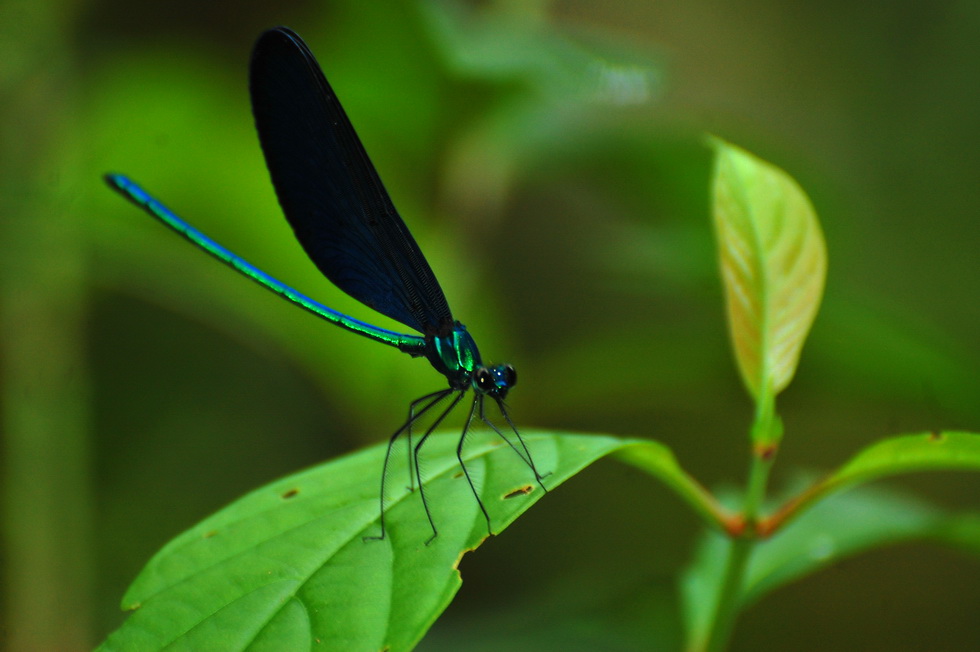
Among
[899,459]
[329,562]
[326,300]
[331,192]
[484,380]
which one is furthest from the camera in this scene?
[326,300]

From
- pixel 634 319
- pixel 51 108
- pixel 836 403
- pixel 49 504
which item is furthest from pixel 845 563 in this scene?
pixel 51 108

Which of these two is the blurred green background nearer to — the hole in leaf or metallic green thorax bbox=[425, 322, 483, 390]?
metallic green thorax bbox=[425, 322, 483, 390]

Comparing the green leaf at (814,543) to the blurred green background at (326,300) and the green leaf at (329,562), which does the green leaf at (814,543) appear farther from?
A: the green leaf at (329,562)

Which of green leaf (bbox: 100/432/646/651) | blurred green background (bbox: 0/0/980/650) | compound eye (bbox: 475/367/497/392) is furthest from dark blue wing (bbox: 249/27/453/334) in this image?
green leaf (bbox: 100/432/646/651)

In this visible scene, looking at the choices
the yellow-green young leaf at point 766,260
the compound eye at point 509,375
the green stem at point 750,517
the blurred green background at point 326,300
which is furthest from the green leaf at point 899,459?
the blurred green background at point 326,300

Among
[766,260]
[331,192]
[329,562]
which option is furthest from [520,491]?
[331,192]

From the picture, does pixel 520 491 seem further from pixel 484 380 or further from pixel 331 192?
pixel 331 192

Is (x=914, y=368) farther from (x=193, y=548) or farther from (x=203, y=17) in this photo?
(x=203, y=17)
